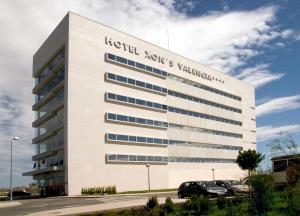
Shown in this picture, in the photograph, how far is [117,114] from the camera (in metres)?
54.7

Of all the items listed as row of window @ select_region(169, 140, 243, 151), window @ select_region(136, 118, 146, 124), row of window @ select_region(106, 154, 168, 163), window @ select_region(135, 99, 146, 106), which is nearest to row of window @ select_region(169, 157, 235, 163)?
row of window @ select_region(169, 140, 243, 151)

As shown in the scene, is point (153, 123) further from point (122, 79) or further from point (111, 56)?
point (111, 56)

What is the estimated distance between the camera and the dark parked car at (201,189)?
29266 mm

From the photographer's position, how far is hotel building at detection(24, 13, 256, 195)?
51031mm

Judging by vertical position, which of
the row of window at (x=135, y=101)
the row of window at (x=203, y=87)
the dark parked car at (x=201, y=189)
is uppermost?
the row of window at (x=203, y=87)

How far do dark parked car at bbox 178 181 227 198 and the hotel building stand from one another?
2119cm

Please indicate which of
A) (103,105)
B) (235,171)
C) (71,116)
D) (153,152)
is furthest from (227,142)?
(71,116)

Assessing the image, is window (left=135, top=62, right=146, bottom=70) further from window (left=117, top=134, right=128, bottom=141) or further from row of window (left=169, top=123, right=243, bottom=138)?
window (left=117, top=134, right=128, bottom=141)

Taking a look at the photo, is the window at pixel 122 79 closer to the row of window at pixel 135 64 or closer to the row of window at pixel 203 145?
the row of window at pixel 135 64

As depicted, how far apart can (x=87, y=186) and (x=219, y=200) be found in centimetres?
3623

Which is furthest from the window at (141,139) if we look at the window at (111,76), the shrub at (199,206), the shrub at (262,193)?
the shrub at (262,193)

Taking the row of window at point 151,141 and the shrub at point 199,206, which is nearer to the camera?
the shrub at point 199,206

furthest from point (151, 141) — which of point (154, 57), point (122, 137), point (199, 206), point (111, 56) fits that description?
point (199, 206)

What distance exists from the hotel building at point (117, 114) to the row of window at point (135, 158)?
14 cm
